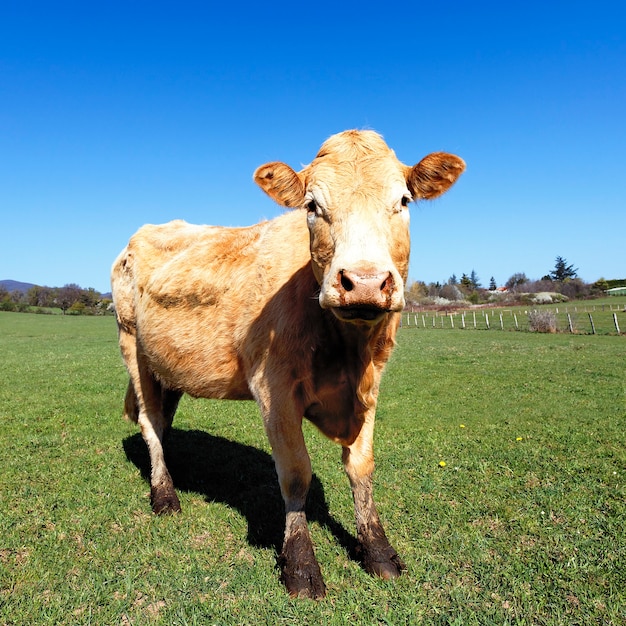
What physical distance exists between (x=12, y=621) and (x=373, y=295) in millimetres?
3234

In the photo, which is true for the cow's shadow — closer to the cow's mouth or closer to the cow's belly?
the cow's belly

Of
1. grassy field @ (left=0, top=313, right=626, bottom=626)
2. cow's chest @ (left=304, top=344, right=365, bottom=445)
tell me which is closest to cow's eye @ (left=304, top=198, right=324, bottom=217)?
cow's chest @ (left=304, top=344, right=365, bottom=445)

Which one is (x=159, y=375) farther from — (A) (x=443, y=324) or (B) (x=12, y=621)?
(A) (x=443, y=324)

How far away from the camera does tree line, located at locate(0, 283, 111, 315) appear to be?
82.9m

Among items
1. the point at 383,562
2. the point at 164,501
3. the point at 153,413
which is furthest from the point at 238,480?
the point at 383,562

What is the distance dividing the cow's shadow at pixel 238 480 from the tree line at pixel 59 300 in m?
79.1

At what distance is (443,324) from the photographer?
4822 cm

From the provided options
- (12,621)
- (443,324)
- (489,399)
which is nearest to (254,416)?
(489,399)

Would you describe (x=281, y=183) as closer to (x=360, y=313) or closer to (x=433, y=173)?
(x=433, y=173)

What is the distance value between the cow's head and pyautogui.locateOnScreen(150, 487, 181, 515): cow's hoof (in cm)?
312

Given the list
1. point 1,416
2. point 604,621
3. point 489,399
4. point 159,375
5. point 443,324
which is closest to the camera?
point 604,621

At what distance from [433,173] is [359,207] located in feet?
2.74

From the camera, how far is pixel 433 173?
3533mm

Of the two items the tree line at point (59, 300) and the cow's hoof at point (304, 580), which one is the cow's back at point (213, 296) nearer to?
the cow's hoof at point (304, 580)
